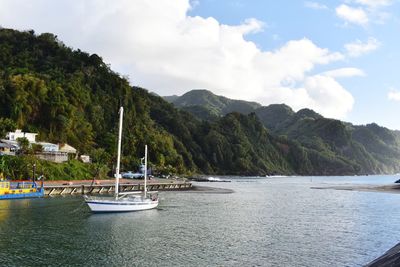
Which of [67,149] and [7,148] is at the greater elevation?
[67,149]

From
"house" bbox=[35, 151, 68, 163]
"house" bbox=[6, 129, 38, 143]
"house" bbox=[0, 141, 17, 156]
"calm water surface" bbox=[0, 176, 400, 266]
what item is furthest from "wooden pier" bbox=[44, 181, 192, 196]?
"house" bbox=[6, 129, 38, 143]

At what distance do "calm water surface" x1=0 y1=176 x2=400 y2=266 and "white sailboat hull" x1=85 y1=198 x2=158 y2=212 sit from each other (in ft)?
4.97

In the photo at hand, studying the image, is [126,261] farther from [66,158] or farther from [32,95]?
[32,95]

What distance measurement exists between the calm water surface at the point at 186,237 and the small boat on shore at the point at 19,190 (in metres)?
6.99

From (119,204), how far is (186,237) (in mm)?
22488

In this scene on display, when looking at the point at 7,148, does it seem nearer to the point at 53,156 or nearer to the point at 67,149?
the point at 53,156

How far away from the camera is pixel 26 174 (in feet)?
332

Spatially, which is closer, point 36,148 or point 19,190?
point 19,190

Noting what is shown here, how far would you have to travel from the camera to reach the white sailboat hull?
6347 cm

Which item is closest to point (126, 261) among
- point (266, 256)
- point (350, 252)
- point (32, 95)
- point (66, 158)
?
point (266, 256)

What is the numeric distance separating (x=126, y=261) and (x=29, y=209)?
35.7 m

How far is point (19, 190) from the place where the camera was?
8062cm

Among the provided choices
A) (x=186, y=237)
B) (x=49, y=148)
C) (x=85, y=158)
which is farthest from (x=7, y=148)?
(x=186, y=237)

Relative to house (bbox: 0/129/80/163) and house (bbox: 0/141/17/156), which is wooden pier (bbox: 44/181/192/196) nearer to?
house (bbox: 0/141/17/156)
